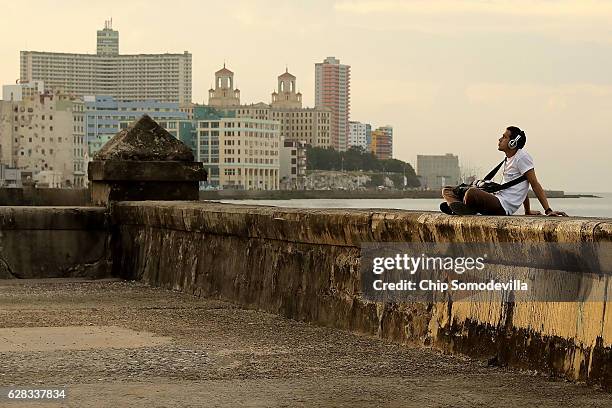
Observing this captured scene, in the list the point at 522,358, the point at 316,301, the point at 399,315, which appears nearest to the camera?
the point at 522,358

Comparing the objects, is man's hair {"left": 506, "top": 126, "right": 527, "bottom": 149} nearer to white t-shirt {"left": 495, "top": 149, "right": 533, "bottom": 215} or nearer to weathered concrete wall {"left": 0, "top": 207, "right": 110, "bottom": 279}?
white t-shirt {"left": 495, "top": 149, "right": 533, "bottom": 215}

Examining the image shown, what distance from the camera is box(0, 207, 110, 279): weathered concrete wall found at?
11414 mm

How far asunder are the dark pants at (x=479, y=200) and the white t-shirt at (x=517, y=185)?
9 cm

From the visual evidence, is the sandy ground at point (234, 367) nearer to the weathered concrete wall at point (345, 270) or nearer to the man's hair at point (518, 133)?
the weathered concrete wall at point (345, 270)

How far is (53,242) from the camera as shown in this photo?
11.6 m

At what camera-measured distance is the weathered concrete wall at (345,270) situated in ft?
18.3

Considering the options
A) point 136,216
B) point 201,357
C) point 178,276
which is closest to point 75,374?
point 201,357

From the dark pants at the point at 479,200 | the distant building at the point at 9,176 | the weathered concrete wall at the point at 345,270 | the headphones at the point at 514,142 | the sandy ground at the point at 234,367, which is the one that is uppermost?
the headphones at the point at 514,142

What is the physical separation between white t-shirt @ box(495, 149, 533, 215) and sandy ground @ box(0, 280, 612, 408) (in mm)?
1240

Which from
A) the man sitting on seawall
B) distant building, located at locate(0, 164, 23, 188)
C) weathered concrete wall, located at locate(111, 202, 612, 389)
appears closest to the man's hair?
the man sitting on seawall

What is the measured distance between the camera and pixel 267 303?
28.1ft

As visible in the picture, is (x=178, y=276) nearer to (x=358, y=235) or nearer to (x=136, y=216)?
(x=136, y=216)

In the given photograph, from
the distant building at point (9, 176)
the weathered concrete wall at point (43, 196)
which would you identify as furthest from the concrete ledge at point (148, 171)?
the distant building at point (9, 176)

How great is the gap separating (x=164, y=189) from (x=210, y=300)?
2698mm
